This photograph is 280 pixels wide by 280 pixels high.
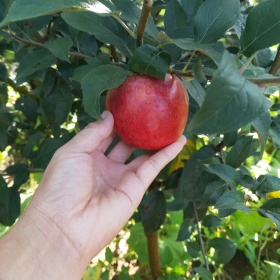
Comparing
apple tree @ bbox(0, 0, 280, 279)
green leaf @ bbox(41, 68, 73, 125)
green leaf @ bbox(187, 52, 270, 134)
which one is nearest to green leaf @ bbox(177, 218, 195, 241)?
apple tree @ bbox(0, 0, 280, 279)

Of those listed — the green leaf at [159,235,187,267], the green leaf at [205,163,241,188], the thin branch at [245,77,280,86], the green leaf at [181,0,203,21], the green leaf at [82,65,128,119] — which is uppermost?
the green leaf at [181,0,203,21]

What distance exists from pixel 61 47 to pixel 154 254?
1.08m

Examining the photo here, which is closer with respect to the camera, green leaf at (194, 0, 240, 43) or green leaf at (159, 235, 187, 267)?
green leaf at (194, 0, 240, 43)

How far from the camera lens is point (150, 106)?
0.64 metres

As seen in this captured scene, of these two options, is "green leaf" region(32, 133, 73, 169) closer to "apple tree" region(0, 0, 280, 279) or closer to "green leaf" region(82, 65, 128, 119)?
"apple tree" region(0, 0, 280, 279)

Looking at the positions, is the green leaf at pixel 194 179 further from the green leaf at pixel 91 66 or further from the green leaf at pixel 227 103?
the green leaf at pixel 227 103

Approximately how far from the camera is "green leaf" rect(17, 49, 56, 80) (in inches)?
30.6

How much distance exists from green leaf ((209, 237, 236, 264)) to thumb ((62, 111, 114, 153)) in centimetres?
64

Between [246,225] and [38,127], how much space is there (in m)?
1.09

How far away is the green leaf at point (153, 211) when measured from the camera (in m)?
1.25

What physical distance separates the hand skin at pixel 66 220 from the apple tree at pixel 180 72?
0.30 feet

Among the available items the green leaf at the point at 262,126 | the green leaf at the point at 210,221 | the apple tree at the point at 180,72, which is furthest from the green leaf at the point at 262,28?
the green leaf at the point at 210,221

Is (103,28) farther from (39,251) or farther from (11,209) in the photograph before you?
(11,209)

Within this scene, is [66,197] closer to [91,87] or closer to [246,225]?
[91,87]
